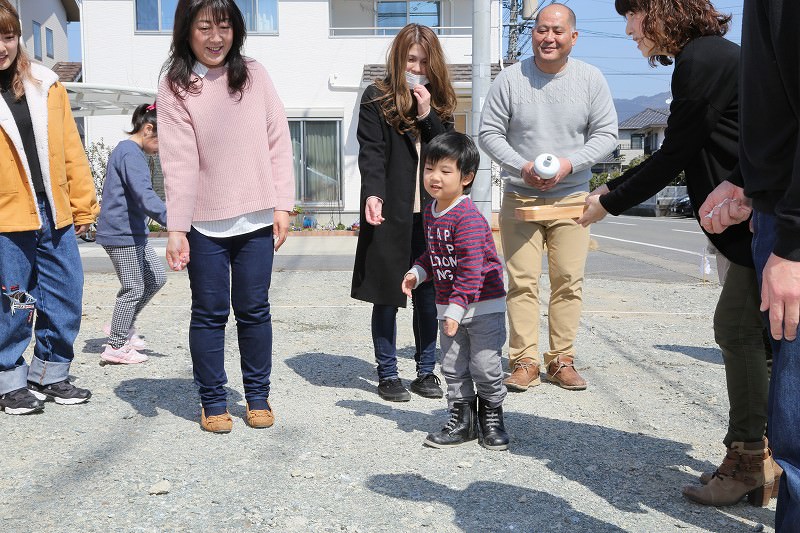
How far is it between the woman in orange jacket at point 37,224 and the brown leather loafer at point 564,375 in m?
2.60

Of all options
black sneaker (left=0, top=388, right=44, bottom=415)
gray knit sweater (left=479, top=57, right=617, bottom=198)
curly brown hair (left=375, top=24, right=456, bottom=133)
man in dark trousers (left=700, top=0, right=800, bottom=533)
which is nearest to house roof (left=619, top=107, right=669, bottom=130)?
gray knit sweater (left=479, top=57, right=617, bottom=198)

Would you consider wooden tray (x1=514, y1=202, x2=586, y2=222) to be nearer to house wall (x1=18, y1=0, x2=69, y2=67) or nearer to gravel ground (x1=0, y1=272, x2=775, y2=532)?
gravel ground (x1=0, y1=272, x2=775, y2=532)

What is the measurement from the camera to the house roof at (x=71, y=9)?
32.9 meters

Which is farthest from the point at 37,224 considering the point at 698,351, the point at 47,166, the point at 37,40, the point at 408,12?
the point at 37,40

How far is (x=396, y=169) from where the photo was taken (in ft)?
14.5

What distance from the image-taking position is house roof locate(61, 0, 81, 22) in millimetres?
32875

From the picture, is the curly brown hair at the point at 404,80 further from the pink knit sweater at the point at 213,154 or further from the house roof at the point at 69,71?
the house roof at the point at 69,71

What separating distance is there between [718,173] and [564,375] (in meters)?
2.02

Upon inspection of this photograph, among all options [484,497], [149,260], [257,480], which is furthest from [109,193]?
[484,497]

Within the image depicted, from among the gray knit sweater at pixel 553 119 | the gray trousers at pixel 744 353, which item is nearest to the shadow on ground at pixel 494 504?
the gray trousers at pixel 744 353

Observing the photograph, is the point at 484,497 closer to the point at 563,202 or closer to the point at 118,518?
the point at 118,518

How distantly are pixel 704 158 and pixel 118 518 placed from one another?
2.42 meters

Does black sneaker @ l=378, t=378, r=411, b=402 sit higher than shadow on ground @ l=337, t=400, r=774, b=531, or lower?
lower

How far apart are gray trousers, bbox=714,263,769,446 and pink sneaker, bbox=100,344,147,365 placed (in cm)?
375
